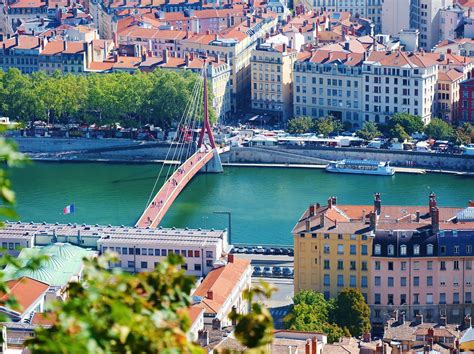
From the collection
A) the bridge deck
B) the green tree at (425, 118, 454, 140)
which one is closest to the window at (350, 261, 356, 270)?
the bridge deck

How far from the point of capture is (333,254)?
21.4 m

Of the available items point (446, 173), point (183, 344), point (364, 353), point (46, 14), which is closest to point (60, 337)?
point (183, 344)

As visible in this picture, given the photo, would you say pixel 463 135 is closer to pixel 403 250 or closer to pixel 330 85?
pixel 330 85

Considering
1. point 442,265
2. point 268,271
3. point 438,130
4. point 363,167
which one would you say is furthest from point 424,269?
point 438,130

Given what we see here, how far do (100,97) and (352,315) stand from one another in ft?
63.4

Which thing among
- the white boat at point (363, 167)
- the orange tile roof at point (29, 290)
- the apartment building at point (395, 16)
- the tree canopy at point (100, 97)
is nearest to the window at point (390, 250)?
the orange tile roof at point (29, 290)

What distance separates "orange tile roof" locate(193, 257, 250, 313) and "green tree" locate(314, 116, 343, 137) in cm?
1454

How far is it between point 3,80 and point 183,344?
3610 centimetres

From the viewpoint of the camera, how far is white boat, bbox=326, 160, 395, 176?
33.3m

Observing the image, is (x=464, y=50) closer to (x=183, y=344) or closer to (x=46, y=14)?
(x=46, y=14)

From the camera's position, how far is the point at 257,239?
2609cm

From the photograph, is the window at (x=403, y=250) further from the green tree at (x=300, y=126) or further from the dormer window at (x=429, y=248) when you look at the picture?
the green tree at (x=300, y=126)

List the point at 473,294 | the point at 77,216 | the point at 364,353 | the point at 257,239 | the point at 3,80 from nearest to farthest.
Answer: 1. the point at 364,353
2. the point at 473,294
3. the point at 257,239
4. the point at 77,216
5. the point at 3,80

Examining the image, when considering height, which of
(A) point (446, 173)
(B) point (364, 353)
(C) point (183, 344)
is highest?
(C) point (183, 344)
